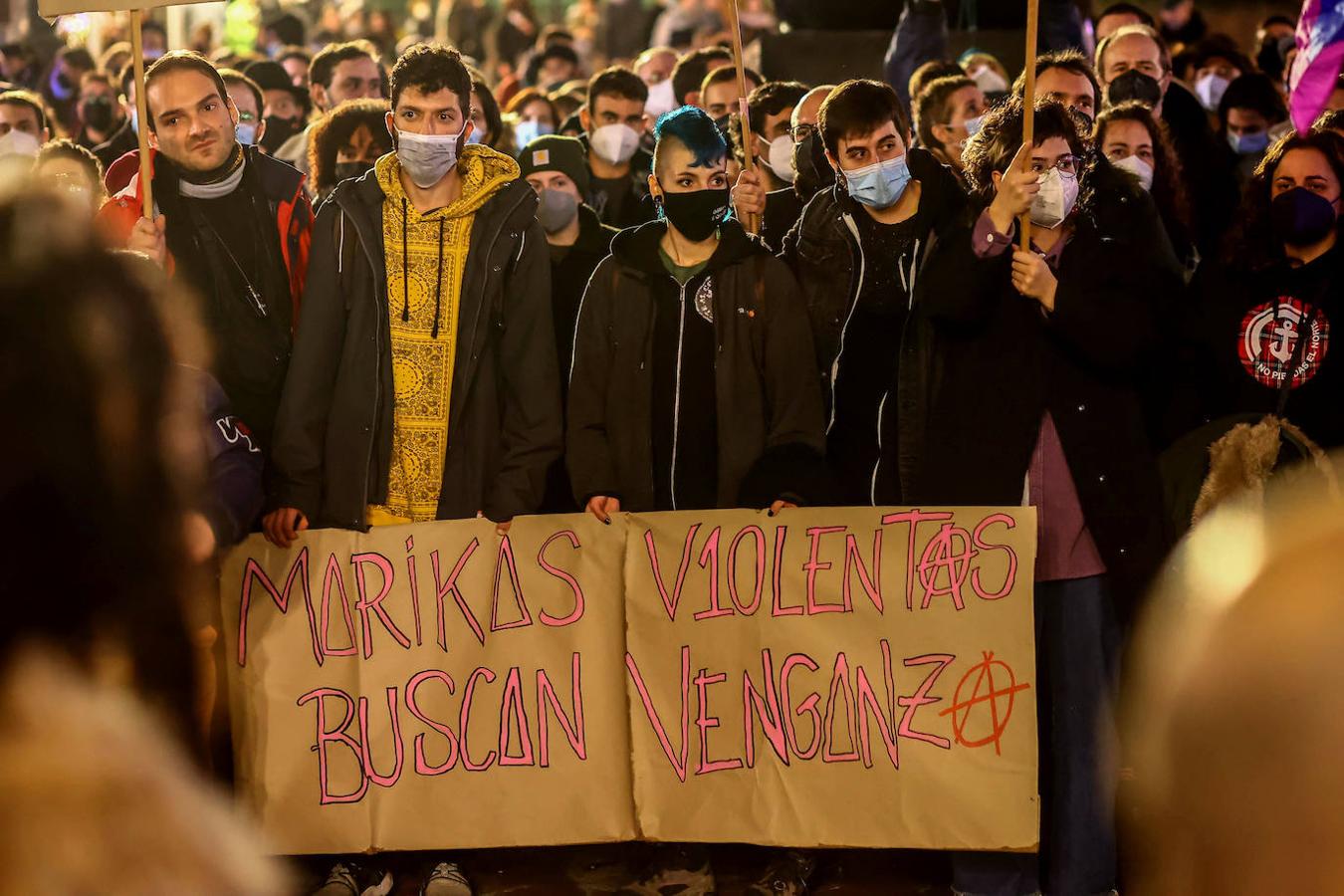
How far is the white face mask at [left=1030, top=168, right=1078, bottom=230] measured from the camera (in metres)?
4.78

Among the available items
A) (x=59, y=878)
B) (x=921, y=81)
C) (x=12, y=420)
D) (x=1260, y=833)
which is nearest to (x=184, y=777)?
(x=59, y=878)

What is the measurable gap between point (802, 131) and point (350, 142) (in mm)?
1494

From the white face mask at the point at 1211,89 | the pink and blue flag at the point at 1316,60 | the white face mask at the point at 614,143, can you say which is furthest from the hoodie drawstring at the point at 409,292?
the white face mask at the point at 1211,89

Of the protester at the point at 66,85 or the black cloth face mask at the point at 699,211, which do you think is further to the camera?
the protester at the point at 66,85

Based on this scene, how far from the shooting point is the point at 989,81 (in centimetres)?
788

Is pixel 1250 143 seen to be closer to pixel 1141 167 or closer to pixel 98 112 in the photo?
pixel 1141 167

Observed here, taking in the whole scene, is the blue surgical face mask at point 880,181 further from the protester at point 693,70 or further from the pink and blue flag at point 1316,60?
the protester at point 693,70

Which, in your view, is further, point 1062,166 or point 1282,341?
point 1282,341

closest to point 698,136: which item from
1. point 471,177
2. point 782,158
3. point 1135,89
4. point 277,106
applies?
point 471,177

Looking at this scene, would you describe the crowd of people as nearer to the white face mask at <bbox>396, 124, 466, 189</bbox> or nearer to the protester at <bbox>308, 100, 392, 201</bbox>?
the white face mask at <bbox>396, 124, 466, 189</bbox>

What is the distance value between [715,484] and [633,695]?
0.61 metres

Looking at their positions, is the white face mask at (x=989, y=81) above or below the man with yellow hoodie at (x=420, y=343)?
above

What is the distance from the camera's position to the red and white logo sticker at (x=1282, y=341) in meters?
5.06

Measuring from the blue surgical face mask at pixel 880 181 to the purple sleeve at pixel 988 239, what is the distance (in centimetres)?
29
